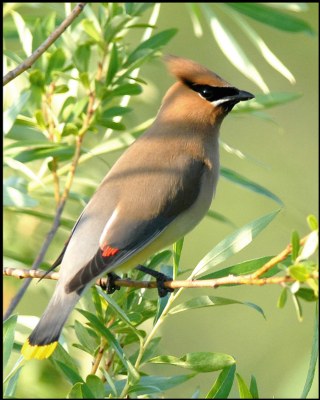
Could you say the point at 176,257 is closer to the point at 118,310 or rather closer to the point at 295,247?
the point at 118,310

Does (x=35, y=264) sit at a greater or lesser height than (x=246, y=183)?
lesser

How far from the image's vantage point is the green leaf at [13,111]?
2.87 m

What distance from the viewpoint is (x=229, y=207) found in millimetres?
5598

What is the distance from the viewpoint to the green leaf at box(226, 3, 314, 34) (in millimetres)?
3377

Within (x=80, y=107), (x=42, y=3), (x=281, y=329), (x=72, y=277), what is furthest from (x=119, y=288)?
(x=281, y=329)

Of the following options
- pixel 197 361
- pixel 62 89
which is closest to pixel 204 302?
pixel 197 361

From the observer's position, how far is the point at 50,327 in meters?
2.55

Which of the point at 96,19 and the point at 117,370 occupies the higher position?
the point at 96,19

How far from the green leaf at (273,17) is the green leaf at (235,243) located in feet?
4.06

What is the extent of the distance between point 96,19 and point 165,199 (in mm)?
602

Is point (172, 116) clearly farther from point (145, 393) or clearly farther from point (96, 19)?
point (145, 393)

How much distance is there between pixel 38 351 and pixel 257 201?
344cm

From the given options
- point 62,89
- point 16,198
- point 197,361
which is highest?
point 62,89

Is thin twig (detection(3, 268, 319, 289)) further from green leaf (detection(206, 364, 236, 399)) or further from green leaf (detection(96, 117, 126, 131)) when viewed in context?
green leaf (detection(96, 117, 126, 131))
